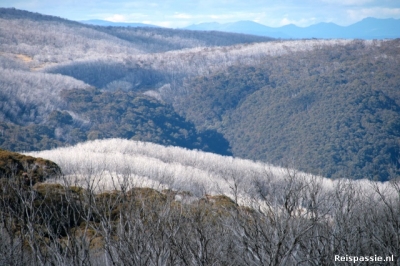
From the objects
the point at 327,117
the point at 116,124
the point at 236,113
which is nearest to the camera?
the point at 327,117

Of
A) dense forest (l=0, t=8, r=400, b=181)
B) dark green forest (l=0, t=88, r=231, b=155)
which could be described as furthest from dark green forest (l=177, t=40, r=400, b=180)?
dark green forest (l=0, t=88, r=231, b=155)

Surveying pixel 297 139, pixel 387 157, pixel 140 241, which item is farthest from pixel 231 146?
→ pixel 140 241

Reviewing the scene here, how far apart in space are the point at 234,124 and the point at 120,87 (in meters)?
49.8

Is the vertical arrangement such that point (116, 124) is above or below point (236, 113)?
below

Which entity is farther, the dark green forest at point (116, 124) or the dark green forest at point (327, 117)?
the dark green forest at point (327, 117)

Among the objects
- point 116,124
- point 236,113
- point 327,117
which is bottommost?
point 116,124

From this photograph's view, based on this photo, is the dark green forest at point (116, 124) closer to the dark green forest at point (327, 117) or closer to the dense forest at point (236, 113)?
the dense forest at point (236, 113)

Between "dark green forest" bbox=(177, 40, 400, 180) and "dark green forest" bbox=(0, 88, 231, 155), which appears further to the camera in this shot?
"dark green forest" bbox=(177, 40, 400, 180)

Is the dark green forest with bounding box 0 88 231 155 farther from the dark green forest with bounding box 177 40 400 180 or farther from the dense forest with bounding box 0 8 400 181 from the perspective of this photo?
the dark green forest with bounding box 177 40 400 180

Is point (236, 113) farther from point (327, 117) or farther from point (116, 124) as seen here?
point (116, 124)

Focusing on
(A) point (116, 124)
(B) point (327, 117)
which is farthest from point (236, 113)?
(A) point (116, 124)

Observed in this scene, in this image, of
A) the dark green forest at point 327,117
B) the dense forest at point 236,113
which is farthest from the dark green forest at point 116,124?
the dark green forest at point 327,117

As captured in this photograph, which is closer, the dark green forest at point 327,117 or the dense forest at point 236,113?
the dense forest at point 236,113

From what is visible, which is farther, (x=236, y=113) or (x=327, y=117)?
A: (x=236, y=113)
